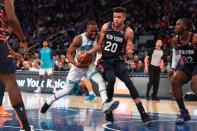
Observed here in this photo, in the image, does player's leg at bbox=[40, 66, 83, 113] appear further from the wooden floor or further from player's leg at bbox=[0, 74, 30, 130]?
player's leg at bbox=[0, 74, 30, 130]

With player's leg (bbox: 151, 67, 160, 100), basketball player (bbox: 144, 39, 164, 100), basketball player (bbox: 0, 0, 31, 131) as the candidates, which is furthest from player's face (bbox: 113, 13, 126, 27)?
player's leg (bbox: 151, 67, 160, 100)

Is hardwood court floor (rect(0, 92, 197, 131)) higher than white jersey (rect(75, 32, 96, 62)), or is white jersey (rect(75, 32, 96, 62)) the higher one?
white jersey (rect(75, 32, 96, 62))

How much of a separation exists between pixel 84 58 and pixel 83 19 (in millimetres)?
18957

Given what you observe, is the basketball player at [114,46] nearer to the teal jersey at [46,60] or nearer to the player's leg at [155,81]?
the player's leg at [155,81]

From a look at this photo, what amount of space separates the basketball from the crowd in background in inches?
303

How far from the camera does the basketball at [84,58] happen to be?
8416 mm

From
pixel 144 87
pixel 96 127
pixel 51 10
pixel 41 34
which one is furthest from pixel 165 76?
pixel 51 10

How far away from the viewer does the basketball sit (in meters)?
8.42

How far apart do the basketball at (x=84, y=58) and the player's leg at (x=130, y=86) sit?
2.32 feet

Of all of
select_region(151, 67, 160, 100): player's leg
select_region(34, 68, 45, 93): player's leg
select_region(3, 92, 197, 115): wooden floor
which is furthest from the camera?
select_region(34, 68, 45, 93): player's leg

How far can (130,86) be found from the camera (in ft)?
25.6

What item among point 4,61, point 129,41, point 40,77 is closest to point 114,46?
point 129,41

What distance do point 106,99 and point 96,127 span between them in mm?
704

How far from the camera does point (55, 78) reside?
683 inches
